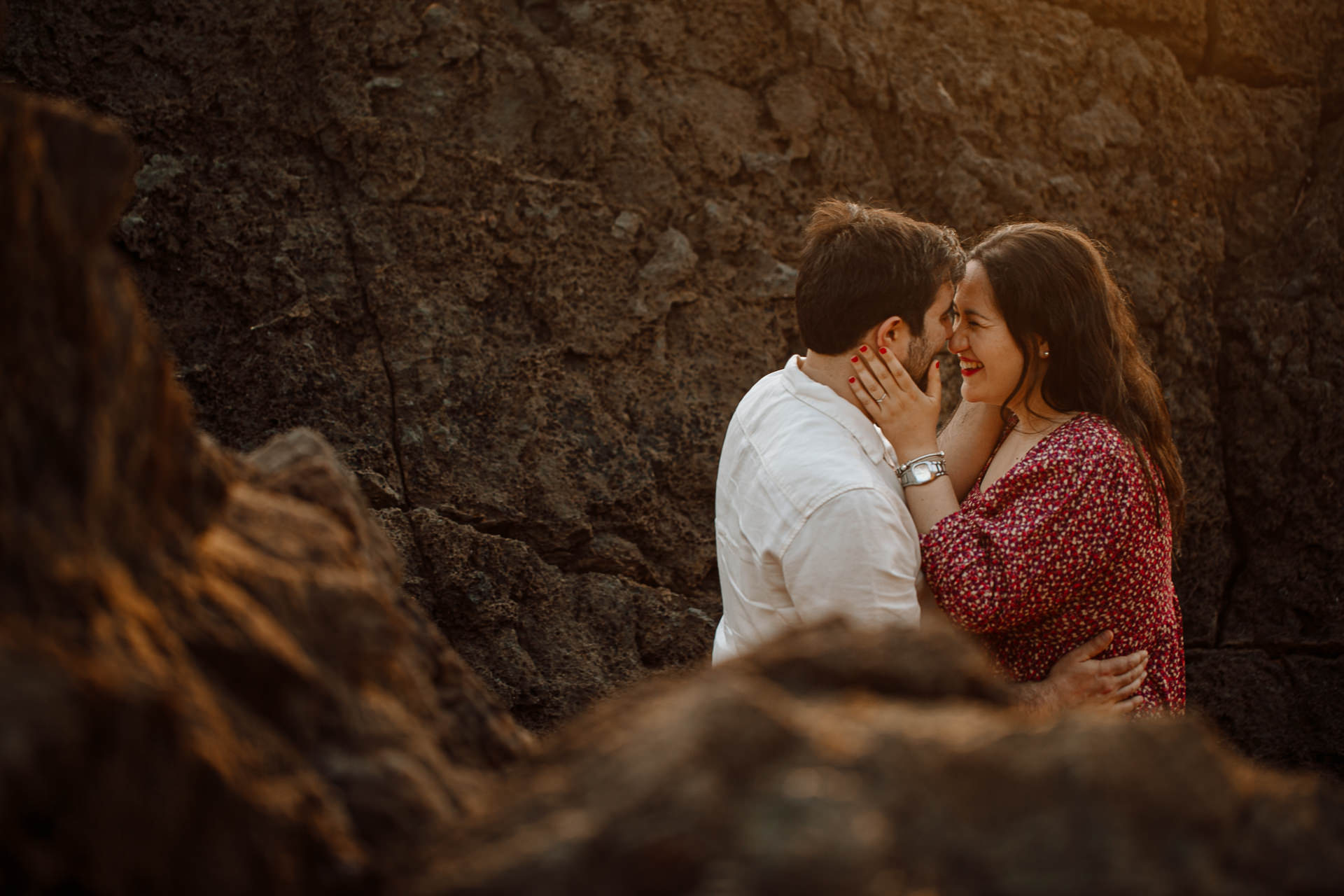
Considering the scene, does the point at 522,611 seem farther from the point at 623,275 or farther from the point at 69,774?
the point at 69,774

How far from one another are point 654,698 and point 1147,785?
0.49m

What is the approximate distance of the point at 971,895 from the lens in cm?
90

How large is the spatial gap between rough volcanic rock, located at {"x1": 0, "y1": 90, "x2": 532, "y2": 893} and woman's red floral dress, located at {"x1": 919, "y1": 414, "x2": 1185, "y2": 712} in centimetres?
150

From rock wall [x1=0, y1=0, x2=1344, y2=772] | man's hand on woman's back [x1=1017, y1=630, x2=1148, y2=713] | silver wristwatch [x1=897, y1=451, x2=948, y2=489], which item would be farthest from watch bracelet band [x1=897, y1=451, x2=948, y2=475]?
rock wall [x1=0, y1=0, x2=1344, y2=772]

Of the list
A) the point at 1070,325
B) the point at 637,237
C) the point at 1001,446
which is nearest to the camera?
the point at 1070,325

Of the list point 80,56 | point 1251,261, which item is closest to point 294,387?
point 80,56

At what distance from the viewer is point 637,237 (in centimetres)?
387

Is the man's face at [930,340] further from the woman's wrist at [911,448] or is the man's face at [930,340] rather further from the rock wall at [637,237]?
the rock wall at [637,237]

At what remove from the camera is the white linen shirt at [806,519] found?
226 cm

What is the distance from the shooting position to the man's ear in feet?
8.52

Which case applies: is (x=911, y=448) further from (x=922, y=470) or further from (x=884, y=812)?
(x=884, y=812)

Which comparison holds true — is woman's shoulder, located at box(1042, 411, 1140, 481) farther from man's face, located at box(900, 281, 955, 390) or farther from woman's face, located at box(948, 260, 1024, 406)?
man's face, located at box(900, 281, 955, 390)

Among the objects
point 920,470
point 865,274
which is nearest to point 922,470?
point 920,470

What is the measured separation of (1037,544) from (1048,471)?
20 centimetres
